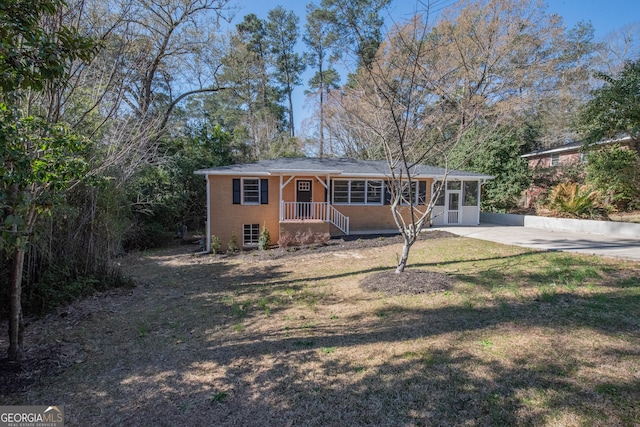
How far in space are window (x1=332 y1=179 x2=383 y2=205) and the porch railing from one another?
85 cm

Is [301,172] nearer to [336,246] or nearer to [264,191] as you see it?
[264,191]

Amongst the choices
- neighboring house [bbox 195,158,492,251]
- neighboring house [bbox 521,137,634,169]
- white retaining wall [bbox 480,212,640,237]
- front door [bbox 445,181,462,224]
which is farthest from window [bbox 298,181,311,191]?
neighboring house [bbox 521,137,634,169]

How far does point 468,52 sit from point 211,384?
8.73 meters

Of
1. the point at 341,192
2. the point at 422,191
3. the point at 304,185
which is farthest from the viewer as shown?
the point at 422,191

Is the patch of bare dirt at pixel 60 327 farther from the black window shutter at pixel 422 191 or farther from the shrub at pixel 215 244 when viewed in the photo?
the black window shutter at pixel 422 191

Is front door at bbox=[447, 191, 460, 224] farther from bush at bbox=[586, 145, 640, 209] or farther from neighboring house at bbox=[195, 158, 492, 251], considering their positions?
bush at bbox=[586, 145, 640, 209]

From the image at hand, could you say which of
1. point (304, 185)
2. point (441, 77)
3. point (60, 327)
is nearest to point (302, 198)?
point (304, 185)

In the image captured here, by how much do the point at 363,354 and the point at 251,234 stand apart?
1079 centimetres

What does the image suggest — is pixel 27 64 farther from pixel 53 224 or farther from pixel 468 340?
pixel 468 340

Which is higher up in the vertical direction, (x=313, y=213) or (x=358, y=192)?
(x=358, y=192)

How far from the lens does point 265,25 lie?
27297 millimetres

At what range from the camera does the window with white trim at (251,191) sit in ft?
44.9

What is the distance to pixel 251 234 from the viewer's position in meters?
13.9

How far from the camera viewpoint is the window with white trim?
13680 millimetres
